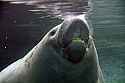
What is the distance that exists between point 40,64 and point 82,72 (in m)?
0.45

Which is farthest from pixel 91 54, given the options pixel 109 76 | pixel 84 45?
pixel 109 76

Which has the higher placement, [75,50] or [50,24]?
[75,50]

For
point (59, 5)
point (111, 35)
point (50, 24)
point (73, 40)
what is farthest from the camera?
point (111, 35)

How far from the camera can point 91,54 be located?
9.46ft

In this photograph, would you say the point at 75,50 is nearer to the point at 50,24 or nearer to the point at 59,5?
the point at 59,5

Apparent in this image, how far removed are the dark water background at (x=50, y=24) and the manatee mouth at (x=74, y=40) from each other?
3853mm

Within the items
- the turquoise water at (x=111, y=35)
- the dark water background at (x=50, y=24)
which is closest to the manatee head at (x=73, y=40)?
the dark water background at (x=50, y=24)

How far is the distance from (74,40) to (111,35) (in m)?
7.17

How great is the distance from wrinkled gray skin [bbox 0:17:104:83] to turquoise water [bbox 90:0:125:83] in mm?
4889

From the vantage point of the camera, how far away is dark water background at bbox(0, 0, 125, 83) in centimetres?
758

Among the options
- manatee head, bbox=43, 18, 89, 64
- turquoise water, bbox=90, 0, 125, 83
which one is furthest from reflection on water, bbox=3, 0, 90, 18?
manatee head, bbox=43, 18, 89, 64

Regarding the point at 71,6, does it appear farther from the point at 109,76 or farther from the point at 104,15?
the point at 109,76

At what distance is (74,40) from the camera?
8.70ft

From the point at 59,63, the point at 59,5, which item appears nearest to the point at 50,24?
the point at 59,5
